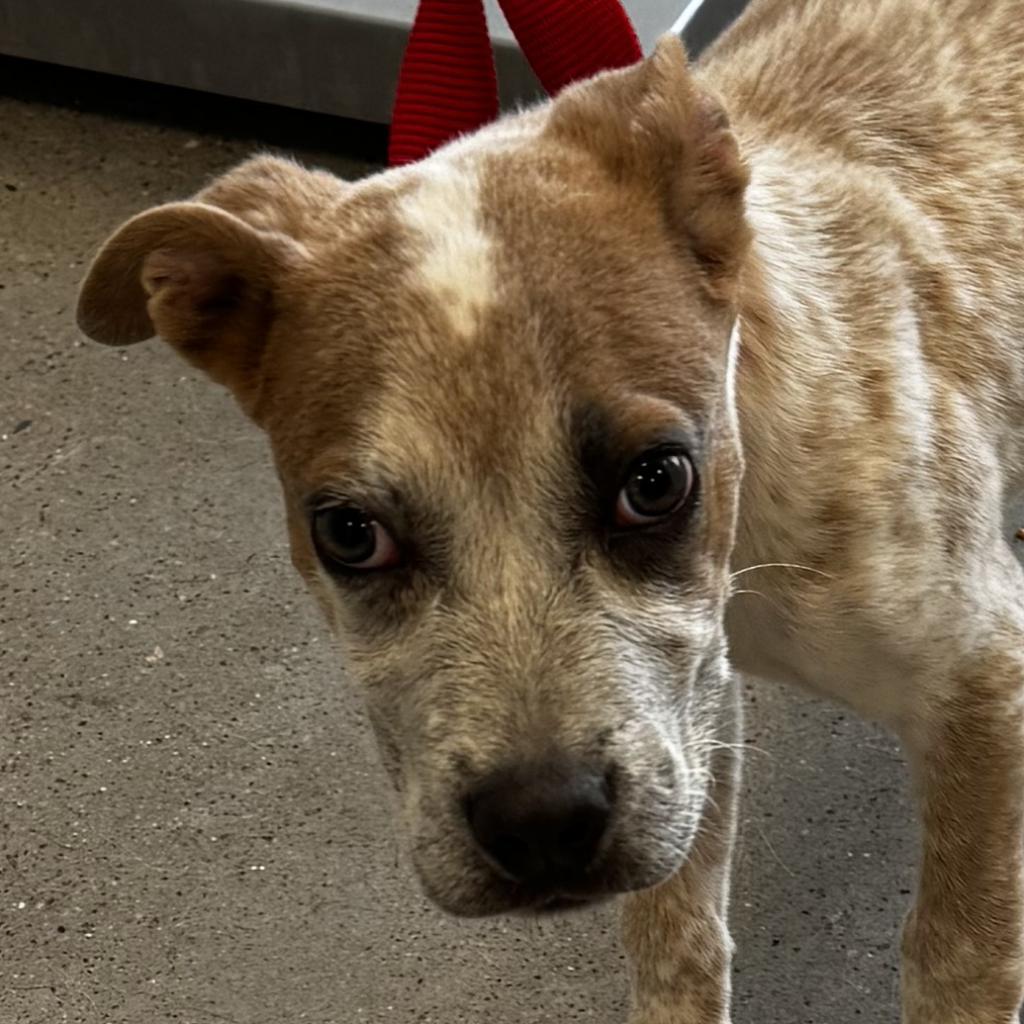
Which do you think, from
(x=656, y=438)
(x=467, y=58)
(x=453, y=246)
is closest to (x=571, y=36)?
(x=467, y=58)

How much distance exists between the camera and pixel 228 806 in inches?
101

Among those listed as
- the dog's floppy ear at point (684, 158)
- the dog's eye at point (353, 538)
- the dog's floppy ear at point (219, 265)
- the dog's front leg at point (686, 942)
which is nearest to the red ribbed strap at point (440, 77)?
the dog's floppy ear at point (219, 265)

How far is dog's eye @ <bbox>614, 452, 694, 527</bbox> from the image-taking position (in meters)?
1.56

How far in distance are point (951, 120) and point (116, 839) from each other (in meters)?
1.60

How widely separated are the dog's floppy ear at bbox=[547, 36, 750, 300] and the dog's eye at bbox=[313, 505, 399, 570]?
416 millimetres

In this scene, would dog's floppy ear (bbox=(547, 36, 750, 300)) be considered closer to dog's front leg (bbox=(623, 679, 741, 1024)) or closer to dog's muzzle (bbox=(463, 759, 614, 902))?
dog's muzzle (bbox=(463, 759, 614, 902))

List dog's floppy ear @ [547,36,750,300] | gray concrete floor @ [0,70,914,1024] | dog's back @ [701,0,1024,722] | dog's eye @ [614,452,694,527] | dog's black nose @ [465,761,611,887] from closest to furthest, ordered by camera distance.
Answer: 1. dog's black nose @ [465,761,611,887]
2. dog's eye @ [614,452,694,527]
3. dog's floppy ear @ [547,36,750,300]
4. dog's back @ [701,0,1024,722]
5. gray concrete floor @ [0,70,914,1024]

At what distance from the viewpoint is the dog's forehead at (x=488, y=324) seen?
151cm

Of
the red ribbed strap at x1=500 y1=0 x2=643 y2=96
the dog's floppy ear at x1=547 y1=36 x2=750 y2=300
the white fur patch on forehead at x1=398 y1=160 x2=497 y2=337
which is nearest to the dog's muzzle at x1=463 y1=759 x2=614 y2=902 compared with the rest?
the white fur patch on forehead at x1=398 y1=160 x2=497 y2=337

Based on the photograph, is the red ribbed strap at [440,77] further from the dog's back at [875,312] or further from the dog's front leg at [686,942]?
the dog's front leg at [686,942]

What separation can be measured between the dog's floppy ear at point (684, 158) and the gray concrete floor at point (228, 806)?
3.53 ft

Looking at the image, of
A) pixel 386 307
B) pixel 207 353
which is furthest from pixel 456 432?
pixel 207 353

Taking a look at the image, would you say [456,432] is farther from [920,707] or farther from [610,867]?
[920,707]

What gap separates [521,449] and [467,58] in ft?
2.56
